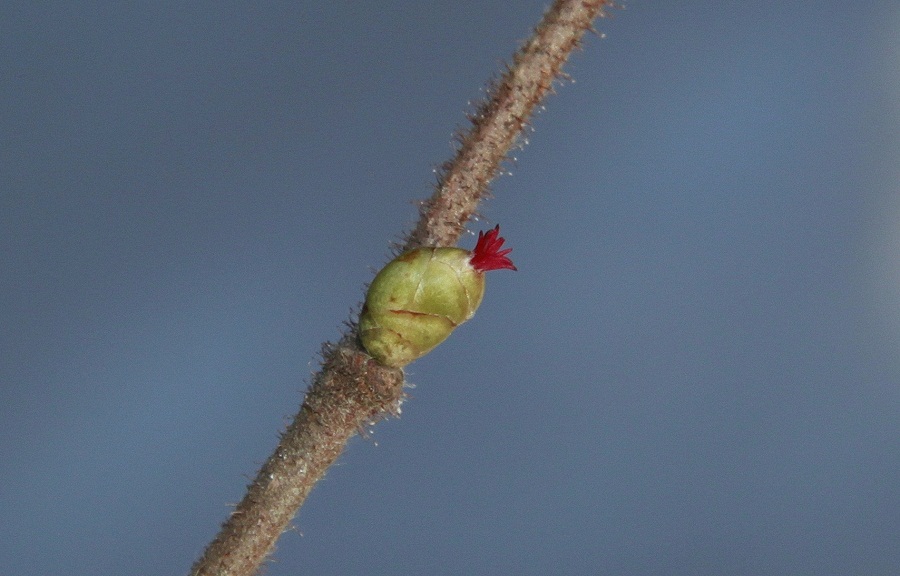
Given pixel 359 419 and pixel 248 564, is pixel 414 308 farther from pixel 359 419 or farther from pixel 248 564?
pixel 248 564

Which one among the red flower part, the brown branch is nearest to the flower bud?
the red flower part

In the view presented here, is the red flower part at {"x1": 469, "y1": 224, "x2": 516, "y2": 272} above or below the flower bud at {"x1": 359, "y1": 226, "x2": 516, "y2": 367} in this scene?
above

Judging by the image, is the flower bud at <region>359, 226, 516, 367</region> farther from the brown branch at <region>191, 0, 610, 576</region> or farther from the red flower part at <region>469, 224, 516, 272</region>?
the brown branch at <region>191, 0, 610, 576</region>

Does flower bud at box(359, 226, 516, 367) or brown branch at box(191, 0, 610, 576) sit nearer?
flower bud at box(359, 226, 516, 367)

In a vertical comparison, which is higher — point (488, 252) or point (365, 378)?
point (488, 252)

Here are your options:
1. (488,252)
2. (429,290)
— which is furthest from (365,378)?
(488,252)

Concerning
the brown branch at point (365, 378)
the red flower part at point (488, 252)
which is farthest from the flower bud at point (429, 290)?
the brown branch at point (365, 378)

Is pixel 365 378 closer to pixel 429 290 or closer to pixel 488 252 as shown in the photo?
pixel 429 290

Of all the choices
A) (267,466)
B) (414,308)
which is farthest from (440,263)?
(267,466)
